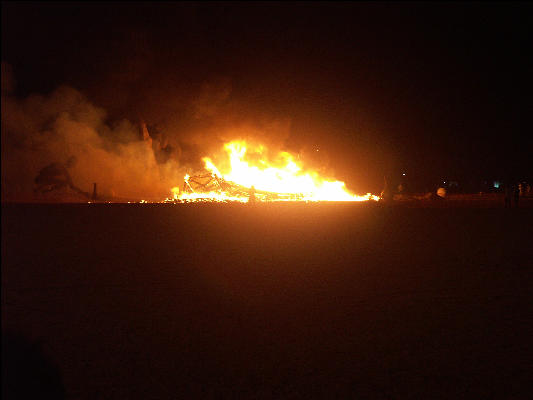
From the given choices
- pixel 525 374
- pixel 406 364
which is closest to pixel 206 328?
pixel 406 364

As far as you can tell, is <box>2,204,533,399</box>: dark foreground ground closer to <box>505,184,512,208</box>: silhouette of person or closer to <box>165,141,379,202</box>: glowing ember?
<box>505,184,512,208</box>: silhouette of person

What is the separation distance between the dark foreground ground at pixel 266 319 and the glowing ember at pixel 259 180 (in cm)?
1911

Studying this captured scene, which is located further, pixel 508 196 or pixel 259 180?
pixel 259 180

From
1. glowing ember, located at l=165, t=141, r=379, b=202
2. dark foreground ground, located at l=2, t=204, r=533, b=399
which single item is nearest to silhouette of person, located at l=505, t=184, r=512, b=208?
glowing ember, located at l=165, t=141, r=379, b=202

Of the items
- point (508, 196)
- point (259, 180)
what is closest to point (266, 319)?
point (508, 196)

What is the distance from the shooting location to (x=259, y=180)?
31.6 metres

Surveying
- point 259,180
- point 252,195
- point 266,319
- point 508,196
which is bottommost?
point 266,319

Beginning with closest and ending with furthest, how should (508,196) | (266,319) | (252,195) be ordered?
1. (266,319)
2. (508,196)
3. (252,195)

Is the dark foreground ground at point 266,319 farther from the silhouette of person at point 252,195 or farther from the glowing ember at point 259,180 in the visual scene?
the glowing ember at point 259,180

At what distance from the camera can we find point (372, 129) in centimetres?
3228

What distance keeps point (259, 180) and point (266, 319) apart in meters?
26.3

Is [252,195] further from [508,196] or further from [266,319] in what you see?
[266,319]

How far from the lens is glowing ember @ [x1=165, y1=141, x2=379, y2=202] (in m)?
30.4

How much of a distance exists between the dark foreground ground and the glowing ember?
19.1 m
